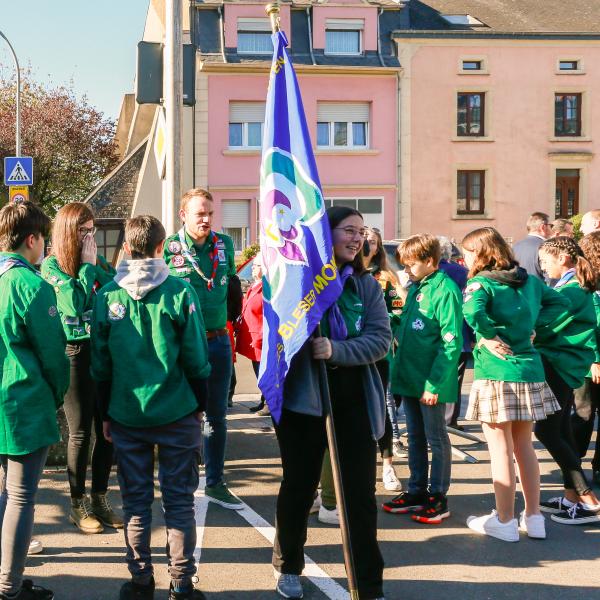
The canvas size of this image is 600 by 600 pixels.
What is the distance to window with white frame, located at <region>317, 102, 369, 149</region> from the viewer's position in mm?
29828

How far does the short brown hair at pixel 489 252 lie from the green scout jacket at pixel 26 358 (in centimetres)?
267

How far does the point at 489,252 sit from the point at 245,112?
25.0 meters

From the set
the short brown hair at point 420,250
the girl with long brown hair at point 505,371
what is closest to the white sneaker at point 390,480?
the girl with long brown hair at point 505,371

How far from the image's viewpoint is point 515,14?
104 feet

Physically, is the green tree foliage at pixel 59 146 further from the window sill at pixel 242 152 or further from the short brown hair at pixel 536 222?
the short brown hair at pixel 536 222

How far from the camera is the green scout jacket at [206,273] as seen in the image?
225 inches

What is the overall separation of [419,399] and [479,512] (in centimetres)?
100

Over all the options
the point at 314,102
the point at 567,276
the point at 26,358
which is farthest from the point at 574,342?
the point at 314,102

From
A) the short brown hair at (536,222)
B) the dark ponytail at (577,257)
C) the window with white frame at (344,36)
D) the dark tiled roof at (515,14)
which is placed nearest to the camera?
the dark ponytail at (577,257)

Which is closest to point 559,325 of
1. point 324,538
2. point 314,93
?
point 324,538

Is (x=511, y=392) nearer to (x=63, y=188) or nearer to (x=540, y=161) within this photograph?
(x=540, y=161)

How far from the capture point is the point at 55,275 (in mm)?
5215

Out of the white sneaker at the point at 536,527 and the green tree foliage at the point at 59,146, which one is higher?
the green tree foliage at the point at 59,146

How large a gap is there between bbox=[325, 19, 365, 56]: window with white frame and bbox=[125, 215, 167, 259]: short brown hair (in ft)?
88.0
